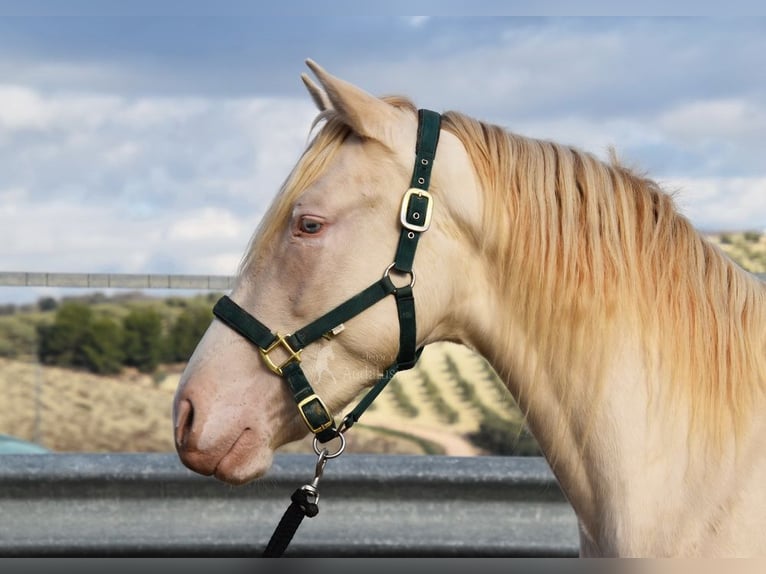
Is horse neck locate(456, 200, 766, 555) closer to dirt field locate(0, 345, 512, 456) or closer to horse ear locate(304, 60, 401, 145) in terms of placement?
horse ear locate(304, 60, 401, 145)

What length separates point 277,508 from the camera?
13.8 feet

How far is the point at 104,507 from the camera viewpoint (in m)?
4.11

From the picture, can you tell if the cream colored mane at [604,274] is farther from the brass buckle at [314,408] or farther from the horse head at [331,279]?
the brass buckle at [314,408]

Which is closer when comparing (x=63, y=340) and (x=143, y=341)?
(x=63, y=340)

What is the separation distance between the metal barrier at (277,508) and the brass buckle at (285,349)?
4.10ft

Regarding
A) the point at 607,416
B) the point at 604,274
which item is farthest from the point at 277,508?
the point at 604,274

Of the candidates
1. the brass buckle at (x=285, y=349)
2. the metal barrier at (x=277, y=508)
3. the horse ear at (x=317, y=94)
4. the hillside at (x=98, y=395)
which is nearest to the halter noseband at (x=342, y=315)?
the brass buckle at (x=285, y=349)

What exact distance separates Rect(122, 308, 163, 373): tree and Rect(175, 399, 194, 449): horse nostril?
28.1 ft

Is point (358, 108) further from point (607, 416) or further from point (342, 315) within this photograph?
point (607, 416)

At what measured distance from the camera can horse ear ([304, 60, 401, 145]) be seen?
9.59 ft

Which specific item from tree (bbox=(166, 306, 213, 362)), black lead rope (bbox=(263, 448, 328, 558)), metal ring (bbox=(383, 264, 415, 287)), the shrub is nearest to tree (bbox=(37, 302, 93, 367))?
tree (bbox=(166, 306, 213, 362))

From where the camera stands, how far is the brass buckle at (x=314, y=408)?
2961mm

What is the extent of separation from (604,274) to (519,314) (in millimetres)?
283

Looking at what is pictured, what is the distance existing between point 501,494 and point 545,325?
4.77 feet
